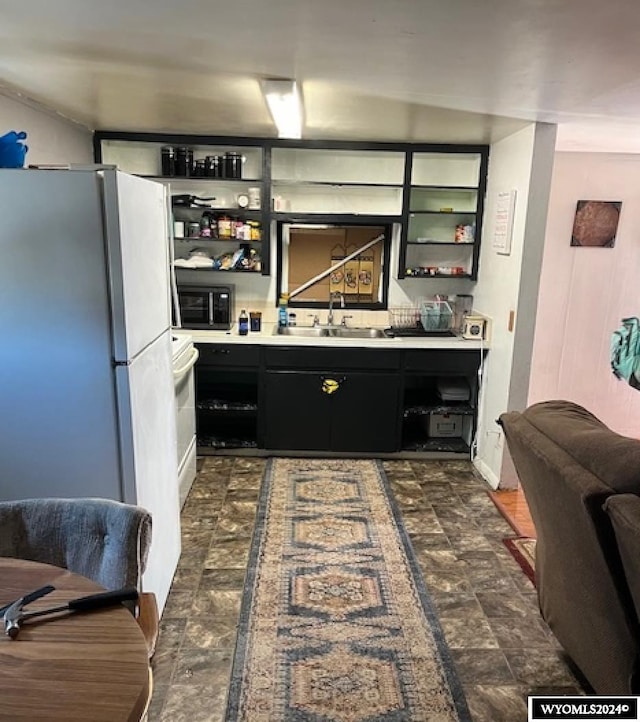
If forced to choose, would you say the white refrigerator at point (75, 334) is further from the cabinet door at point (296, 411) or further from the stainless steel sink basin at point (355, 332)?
the stainless steel sink basin at point (355, 332)

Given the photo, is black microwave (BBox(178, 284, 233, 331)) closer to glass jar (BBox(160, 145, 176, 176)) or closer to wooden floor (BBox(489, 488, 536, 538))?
glass jar (BBox(160, 145, 176, 176))

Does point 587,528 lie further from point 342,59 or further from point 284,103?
point 284,103

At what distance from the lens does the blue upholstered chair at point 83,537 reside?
1.46 m

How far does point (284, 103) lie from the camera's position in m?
2.71

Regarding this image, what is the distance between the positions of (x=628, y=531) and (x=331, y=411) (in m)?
2.70

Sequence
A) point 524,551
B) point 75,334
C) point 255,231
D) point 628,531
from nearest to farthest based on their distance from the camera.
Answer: point 628,531, point 75,334, point 524,551, point 255,231

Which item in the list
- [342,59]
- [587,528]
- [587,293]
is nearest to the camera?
[587,528]

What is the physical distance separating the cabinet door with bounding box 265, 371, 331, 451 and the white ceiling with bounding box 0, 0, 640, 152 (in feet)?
5.55

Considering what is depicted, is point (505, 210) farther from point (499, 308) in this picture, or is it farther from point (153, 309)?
point (153, 309)

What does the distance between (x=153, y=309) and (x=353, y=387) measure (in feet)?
6.52

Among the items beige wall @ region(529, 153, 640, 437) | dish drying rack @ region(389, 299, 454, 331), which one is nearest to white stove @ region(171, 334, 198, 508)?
dish drying rack @ region(389, 299, 454, 331)

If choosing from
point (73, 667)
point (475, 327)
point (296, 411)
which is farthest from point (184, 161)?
point (73, 667)

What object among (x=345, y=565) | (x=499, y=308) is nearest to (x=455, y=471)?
(x=499, y=308)

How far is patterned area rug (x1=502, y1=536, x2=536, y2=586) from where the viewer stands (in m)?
2.79
